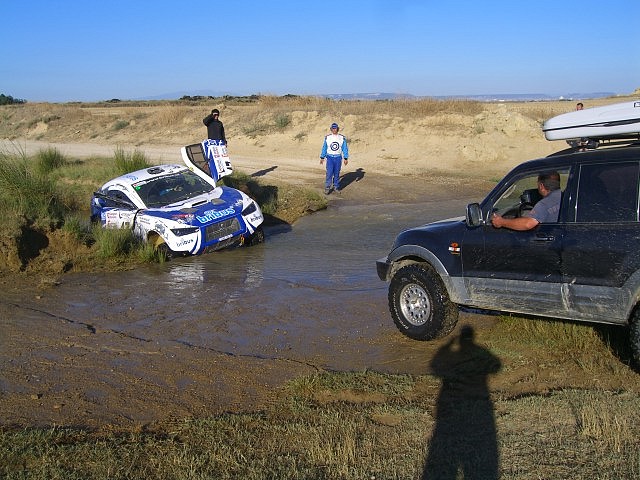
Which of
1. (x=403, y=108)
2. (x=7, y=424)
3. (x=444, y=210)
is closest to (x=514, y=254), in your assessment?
(x=7, y=424)

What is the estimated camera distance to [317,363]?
710 centimetres

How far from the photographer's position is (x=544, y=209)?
6.43 metres

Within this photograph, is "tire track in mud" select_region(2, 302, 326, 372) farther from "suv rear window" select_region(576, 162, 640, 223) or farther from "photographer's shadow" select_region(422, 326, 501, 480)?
"suv rear window" select_region(576, 162, 640, 223)

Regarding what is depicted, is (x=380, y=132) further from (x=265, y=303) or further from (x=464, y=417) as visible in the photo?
(x=464, y=417)

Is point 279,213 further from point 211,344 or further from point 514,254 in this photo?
point 514,254

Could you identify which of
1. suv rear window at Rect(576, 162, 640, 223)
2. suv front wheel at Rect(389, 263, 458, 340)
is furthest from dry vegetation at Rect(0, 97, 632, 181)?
suv rear window at Rect(576, 162, 640, 223)

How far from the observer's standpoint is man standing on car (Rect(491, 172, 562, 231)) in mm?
6340

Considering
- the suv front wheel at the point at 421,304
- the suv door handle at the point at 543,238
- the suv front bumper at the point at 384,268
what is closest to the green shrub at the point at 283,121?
the suv front bumper at the point at 384,268

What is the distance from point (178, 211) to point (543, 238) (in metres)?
7.58

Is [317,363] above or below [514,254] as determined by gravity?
below

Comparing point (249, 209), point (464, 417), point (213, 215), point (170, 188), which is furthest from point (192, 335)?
point (170, 188)

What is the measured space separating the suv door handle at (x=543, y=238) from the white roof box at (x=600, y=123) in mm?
862

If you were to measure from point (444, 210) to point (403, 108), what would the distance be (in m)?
15.1

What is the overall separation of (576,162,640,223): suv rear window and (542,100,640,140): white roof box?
293 millimetres
